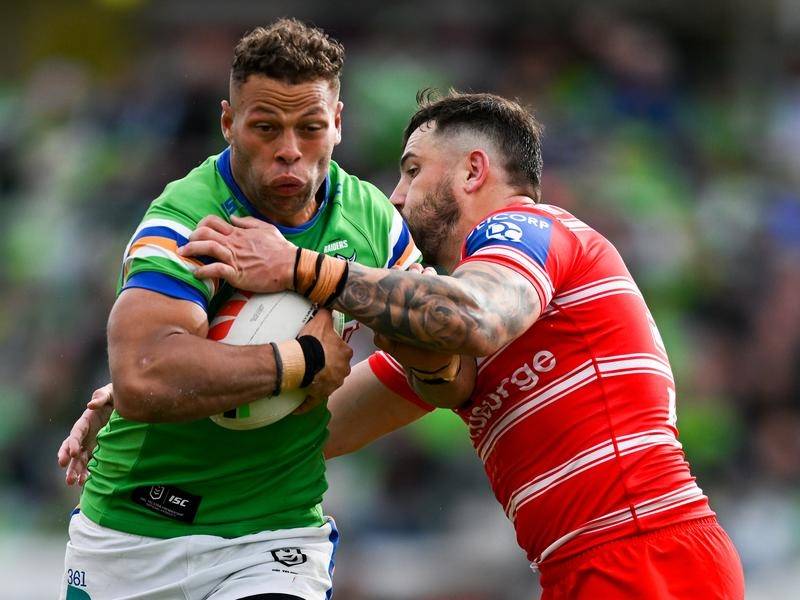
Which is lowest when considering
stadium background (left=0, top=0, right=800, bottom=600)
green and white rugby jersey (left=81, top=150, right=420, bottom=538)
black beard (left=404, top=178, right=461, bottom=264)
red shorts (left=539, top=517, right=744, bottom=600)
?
red shorts (left=539, top=517, right=744, bottom=600)

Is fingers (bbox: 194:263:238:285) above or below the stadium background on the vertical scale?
below

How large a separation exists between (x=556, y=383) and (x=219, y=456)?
132cm

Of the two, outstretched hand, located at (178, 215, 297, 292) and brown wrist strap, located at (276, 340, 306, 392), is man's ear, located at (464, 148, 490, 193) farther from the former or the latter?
brown wrist strap, located at (276, 340, 306, 392)

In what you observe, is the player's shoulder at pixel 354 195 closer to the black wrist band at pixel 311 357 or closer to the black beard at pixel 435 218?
the black beard at pixel 435 218

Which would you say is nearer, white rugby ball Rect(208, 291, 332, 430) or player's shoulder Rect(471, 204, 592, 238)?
white rugby ball Rect(208, 291, 332, 430)

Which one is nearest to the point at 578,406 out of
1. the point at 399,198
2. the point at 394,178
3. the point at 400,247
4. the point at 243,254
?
the point at 400,247

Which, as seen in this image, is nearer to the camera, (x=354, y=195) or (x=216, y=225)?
(x=216, y=225)

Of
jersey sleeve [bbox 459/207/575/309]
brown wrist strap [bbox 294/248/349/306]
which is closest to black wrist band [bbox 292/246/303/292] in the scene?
brown wrist strap [bbox 294/248/349/306]

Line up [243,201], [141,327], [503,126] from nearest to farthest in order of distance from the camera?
[141,327], [243,201], [503,126]

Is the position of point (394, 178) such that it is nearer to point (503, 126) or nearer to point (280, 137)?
point (503, 126)

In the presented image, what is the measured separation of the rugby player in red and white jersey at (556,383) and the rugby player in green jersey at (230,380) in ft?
0.66

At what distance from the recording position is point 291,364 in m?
4.55

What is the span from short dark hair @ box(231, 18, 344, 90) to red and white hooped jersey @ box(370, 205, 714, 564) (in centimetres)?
87

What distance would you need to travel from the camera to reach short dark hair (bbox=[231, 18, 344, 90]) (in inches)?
182
